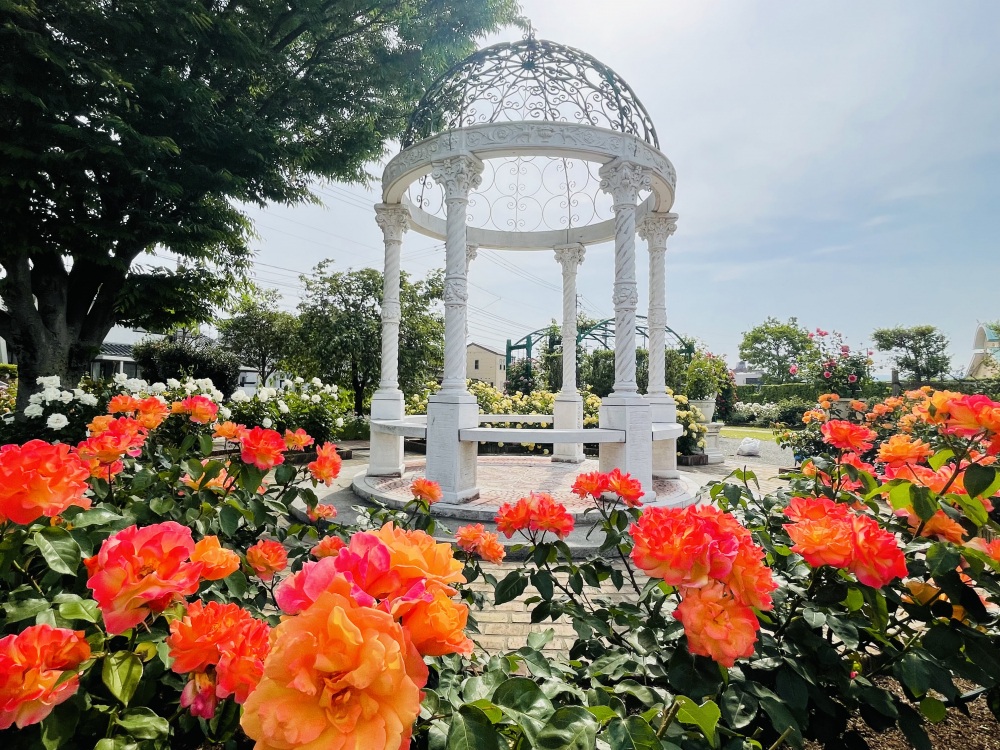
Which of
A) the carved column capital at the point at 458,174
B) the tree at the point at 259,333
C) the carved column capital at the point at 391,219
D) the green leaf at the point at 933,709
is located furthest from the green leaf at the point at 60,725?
the tree at the point at 259,333

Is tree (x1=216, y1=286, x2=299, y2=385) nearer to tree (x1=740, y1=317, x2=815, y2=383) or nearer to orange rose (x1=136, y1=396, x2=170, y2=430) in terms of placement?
orange rose (x1=136, y1=396, x2=170, y2=430)

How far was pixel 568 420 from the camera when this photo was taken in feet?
30.5

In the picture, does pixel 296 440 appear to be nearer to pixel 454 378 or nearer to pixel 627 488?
pixel 627 488

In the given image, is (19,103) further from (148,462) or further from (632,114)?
(632,114)

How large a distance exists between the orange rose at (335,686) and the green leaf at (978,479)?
1552 mm

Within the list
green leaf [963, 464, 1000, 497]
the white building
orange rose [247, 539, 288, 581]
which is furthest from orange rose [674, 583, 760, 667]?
the white building

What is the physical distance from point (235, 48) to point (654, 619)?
1080cm

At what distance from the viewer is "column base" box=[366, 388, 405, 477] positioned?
7359mm

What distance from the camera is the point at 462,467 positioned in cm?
584

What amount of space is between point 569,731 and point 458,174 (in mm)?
6231

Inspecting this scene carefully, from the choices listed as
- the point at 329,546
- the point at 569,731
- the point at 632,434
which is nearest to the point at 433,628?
the point at 569,731

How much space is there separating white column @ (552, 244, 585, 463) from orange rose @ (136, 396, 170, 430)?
24.8 feet

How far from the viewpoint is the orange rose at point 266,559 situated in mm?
1627

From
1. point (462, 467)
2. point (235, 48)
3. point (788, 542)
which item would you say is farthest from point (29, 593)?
point (235, 48)
